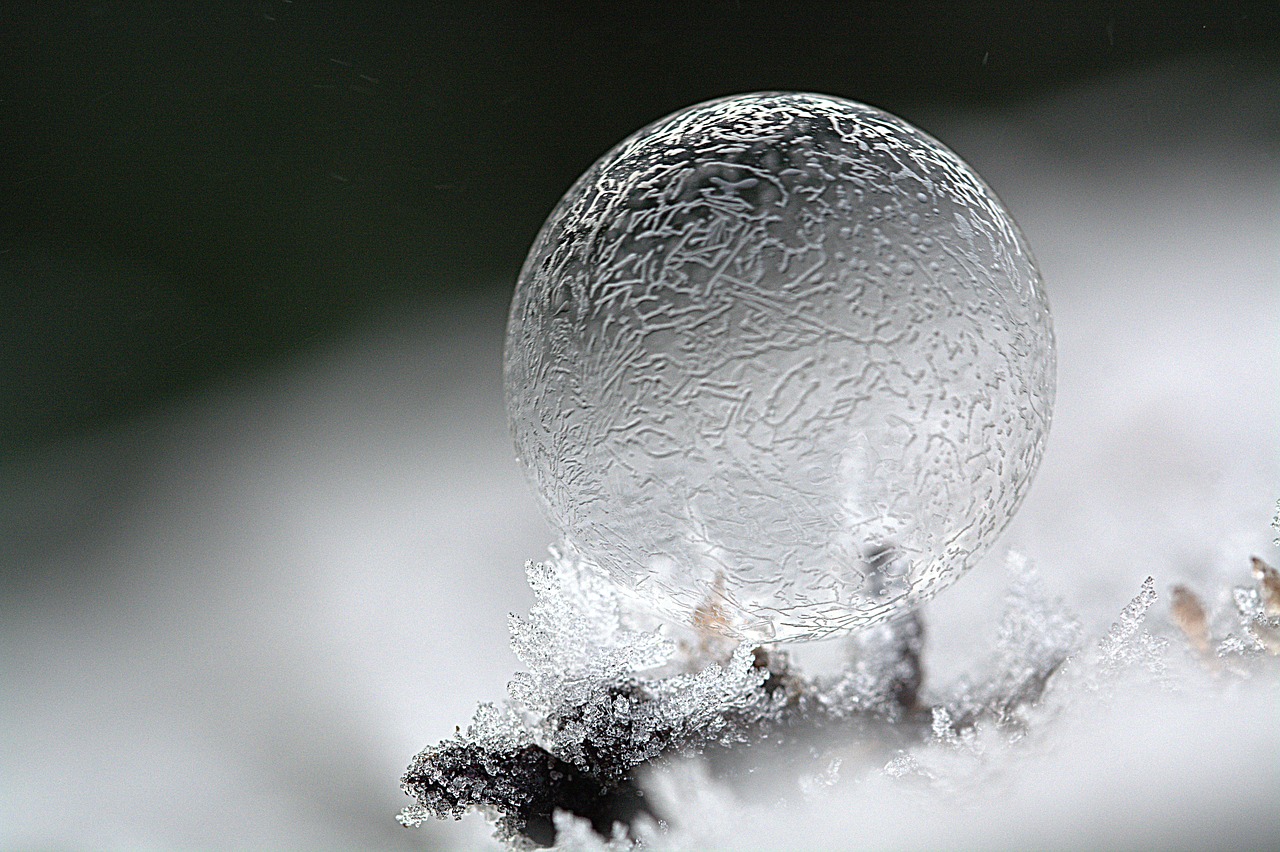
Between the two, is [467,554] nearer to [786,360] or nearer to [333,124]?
[333,124]

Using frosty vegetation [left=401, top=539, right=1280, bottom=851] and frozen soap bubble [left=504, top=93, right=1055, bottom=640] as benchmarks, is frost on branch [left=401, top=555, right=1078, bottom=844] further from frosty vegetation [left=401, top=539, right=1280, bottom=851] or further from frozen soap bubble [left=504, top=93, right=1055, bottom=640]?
frozen soap bubble [left=504, top=93, right=1055, bottom=640]

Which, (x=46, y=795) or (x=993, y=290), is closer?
(x=993, y=290)

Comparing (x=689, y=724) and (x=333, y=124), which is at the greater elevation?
(x=333, y=124)

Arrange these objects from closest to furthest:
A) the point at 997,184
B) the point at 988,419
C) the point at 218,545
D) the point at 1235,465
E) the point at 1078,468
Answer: the point at 988,419
the point at 1235,465
the point at 1078,468
the point at 218,545
the point at 997,184

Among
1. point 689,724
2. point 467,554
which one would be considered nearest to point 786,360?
point 689,724

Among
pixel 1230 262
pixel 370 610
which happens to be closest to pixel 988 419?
pixel 370 610

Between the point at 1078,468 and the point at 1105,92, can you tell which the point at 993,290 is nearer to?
the point at 1078,468
